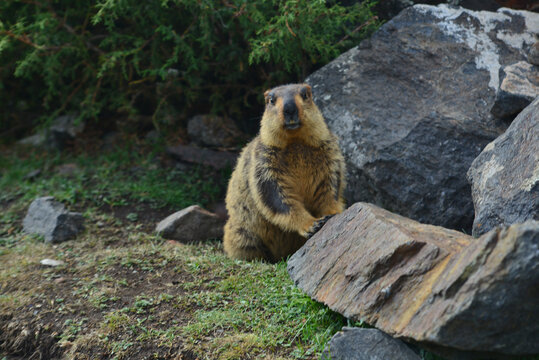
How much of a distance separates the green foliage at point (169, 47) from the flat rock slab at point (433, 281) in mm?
2842

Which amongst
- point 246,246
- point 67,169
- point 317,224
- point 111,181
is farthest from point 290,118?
point 67,169

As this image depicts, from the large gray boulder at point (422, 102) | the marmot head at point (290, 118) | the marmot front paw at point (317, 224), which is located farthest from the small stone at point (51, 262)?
the large gray boulder at point (422, 102)

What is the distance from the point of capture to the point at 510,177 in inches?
156

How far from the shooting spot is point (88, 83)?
840 centimetres

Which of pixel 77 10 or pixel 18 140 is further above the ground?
pixel 77 10

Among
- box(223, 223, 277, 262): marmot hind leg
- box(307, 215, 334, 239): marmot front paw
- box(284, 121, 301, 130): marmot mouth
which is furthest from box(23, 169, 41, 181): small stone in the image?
box(307, 215, 334, 239): marmot front paw

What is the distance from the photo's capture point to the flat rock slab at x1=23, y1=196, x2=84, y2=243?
6016 millimetres

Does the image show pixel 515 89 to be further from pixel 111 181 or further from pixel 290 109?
pixel 111 181

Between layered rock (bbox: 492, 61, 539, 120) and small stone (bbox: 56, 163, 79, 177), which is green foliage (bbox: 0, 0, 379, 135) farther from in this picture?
layered rock (bbox: 492, 61, 539, 120)

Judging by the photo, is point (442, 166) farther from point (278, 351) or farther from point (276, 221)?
point (278, 351)

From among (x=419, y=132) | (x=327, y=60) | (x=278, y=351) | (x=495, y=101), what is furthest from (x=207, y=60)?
(x=278, y=351)

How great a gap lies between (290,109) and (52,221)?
3136 mm

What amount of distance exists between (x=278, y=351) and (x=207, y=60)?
5129mm

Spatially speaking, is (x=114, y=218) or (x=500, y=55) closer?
(x=500, y=55)
